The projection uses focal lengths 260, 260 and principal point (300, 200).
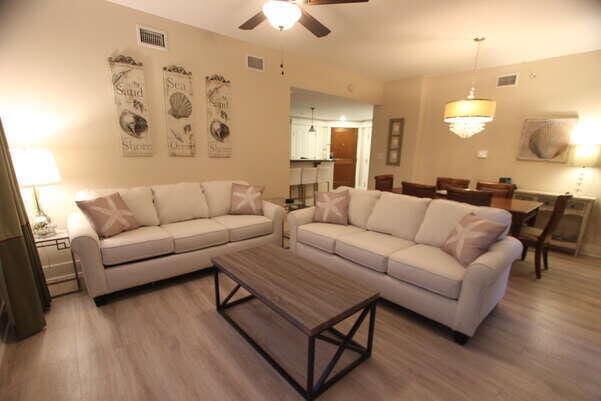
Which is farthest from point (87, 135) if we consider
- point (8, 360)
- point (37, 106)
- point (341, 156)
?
point (341, 156)

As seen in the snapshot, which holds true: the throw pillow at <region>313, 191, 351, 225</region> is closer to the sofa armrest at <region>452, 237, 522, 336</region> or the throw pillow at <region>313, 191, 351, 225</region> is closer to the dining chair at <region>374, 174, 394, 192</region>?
the dining chair at <region>374, 174, 394, 192</region>

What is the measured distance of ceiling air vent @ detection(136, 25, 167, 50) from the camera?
289cm

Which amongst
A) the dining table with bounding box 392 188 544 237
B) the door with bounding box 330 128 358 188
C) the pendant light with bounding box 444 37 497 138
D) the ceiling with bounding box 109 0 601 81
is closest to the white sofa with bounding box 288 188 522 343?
the dining table with bounding box 392 188 544 237

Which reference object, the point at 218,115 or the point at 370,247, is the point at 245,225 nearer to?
the point at 370,247

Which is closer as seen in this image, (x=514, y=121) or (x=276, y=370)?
(x=276, y=370)

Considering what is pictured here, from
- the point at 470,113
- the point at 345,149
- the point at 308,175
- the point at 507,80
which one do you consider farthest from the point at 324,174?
the point at 507,80

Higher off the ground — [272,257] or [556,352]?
[272,257]

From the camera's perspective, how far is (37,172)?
7.22 feet

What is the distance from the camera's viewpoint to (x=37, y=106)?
2.46m

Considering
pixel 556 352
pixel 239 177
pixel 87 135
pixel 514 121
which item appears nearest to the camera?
pixel 556 352

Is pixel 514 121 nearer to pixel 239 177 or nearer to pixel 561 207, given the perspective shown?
pixel 561 207

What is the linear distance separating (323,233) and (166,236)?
1548mm

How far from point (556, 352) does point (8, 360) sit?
3.67m

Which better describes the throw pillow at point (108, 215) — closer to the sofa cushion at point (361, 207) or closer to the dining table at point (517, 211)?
the sofa cushion at point (361, 207)
